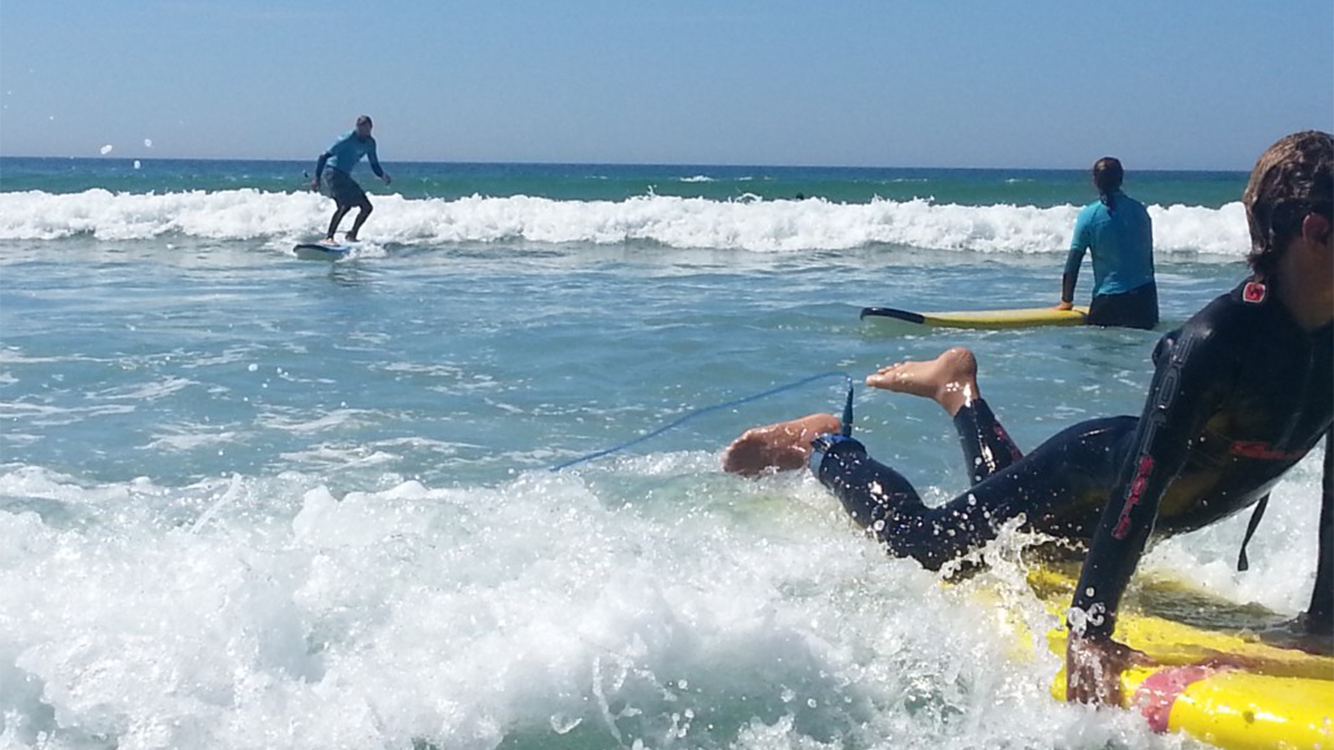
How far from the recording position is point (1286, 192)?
104 inches

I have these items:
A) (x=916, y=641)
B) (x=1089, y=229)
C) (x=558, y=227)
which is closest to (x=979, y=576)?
(x=916, y=641)

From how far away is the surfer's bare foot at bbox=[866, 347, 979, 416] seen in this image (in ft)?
14.2

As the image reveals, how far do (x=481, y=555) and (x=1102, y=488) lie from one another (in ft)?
5.47

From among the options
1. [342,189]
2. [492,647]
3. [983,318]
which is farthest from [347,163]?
[492,647]

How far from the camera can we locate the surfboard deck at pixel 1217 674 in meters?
2.72

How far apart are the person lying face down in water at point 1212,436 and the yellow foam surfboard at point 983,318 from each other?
5463 mm

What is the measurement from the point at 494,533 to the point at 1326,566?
219 cm

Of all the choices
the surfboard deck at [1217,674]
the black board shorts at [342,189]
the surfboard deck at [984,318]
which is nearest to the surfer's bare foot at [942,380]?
the surfboard deck at [1217,674]

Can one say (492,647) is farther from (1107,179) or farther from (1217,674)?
(1107,179)

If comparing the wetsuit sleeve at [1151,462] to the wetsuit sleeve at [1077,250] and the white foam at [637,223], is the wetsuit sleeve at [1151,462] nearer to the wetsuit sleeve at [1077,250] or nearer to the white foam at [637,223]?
the wetsuit sleeve at [1077,250]

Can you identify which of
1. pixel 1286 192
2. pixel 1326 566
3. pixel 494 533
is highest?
pixel 1286 192

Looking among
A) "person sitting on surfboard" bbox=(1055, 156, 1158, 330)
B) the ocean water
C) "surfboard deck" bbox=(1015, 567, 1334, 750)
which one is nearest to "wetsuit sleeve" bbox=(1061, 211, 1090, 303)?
"person sitting on surfboard" bbox=(1055, 156, 1158, 330)

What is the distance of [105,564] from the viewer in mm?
3385

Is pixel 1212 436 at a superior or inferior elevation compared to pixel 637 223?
superior
